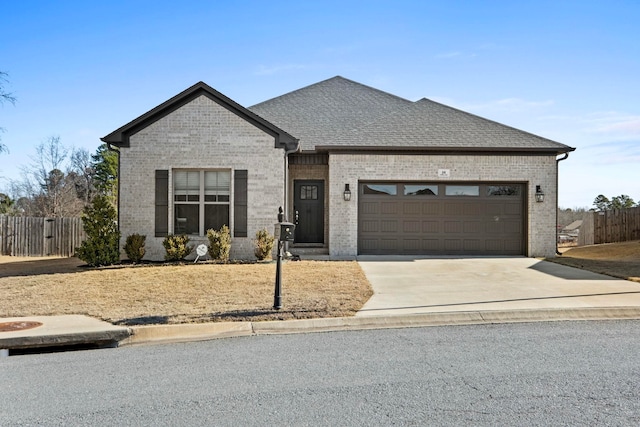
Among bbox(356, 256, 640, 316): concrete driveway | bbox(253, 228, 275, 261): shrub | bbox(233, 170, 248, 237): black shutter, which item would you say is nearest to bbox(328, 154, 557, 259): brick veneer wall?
bbox(356, 256, 640, 316): concrete driveway

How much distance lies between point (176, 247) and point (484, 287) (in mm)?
8498

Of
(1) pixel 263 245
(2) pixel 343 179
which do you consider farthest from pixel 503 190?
(1) pixel 263 245

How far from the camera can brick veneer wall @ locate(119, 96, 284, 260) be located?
15648mm

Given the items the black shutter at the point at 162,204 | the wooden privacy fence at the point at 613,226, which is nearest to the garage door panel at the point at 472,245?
the black shutter at the point at 162,204

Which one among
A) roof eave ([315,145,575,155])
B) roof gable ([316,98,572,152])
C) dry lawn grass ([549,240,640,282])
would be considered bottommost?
dry lawn grass ([549,240,640,282])

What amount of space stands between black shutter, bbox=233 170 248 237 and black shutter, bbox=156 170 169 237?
6.46 ft

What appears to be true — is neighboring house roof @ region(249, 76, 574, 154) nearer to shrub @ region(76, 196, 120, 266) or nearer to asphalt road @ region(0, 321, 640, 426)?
shrub @ region(76, 196, 120, 266)

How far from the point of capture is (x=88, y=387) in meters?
5.10

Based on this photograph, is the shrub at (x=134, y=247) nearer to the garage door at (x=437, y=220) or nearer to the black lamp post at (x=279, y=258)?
the garage door at (x=437, y=220)

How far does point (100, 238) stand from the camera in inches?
580

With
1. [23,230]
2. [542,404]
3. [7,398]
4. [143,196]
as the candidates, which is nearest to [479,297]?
[542,404]

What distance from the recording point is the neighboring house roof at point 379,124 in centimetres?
1683

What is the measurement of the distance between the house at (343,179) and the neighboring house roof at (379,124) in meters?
0.07

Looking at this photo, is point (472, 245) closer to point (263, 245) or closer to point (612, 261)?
point (612, 261)
